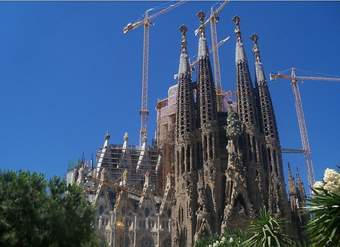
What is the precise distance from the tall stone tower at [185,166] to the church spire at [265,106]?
37.8 ft

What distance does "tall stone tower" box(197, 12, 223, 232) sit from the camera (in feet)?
212

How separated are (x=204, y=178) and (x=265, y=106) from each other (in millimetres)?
17723

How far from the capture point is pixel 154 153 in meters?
89.8

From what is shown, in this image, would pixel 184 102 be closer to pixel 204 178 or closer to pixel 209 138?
pixel 209 138

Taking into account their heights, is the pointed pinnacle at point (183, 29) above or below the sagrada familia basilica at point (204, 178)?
above

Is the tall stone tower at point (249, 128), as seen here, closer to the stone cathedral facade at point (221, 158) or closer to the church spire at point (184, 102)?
the stone cathedral facade at point (221, 158)

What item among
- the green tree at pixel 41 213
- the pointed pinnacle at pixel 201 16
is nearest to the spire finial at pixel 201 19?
the pointed pinnacle at pixel 201 16

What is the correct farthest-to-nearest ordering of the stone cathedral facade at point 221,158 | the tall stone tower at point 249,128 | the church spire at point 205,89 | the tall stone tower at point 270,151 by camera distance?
1. the church spire at point 205,89
2. the tall stone tower at point 270,151
3. the tall stone tower at point 249,128
4. the stone cathedral facade at point 221,158

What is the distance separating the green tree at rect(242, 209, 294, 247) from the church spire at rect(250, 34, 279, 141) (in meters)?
46.2

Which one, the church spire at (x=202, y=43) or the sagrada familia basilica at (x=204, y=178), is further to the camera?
the church spire at (x=202, y=43)

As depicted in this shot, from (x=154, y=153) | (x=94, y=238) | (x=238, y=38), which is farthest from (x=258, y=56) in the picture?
(x=94, y=238)

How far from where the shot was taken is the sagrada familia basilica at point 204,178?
64500 millimetres

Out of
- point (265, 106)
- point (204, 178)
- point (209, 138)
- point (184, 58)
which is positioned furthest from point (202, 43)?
point (204, 178)

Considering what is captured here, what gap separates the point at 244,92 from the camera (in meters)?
75.7
